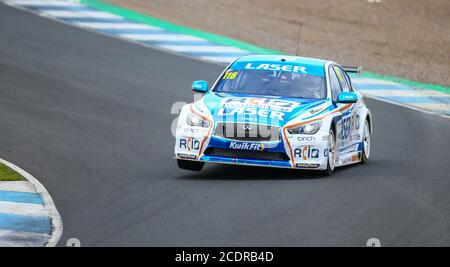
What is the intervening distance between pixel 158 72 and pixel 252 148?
10.0 metres

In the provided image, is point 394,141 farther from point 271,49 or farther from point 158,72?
point 271,49

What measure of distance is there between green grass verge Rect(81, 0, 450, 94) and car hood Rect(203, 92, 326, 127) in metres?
10.2

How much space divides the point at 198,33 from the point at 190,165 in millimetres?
14563

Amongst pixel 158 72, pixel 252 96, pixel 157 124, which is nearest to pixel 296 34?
pixel 158 72

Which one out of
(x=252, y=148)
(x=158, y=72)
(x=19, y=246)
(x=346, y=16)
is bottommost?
(x=19, y=246)

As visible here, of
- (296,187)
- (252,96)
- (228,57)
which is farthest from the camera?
(228,57)

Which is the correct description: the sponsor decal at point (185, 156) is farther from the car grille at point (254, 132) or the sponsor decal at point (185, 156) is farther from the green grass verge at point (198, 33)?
the green grass verge at point (198, 33)

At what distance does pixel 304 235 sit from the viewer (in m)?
9.63

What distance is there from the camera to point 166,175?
13.1 meters

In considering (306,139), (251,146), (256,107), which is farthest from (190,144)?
(306,139)

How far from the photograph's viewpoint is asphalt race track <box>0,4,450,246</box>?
987 cm

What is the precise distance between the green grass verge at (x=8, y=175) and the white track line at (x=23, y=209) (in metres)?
1.21

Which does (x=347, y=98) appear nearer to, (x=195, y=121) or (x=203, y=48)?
(x=195, y=121)

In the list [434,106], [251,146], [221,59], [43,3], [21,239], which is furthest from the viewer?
[43,3]
